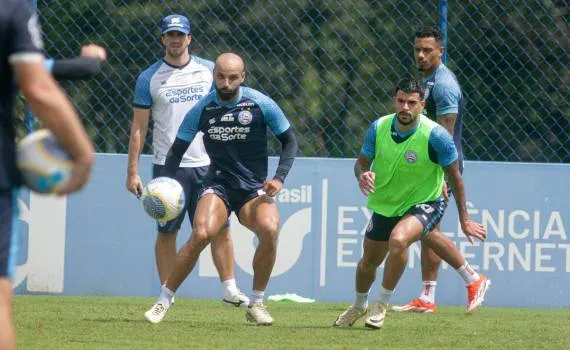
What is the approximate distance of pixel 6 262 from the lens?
4820 mm

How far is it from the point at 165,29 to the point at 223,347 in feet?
11.4

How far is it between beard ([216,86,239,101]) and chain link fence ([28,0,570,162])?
11.4 ft

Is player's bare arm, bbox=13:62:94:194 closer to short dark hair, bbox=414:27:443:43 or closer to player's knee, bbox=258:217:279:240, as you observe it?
player's knee, bbox=258:217:279:240

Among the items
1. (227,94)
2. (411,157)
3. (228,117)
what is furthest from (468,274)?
(227,94)

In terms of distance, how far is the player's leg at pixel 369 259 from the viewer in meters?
9.45

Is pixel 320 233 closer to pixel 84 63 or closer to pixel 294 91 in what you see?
pixel 294 91

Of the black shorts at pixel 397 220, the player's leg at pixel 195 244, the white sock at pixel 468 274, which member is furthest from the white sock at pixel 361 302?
the white sock at pixel 468 274

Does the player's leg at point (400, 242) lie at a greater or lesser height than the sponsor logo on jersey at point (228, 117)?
lesser

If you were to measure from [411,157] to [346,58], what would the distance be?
4.08 meters

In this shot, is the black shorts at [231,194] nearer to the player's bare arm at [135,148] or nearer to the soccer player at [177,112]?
the soccer player at [177,112]

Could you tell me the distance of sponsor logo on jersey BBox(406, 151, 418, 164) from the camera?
952 centimetres

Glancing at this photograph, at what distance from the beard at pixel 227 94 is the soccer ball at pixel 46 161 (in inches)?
193

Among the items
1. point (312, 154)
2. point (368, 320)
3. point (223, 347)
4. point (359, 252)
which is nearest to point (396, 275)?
point (368, 320)

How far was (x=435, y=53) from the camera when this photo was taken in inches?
421
